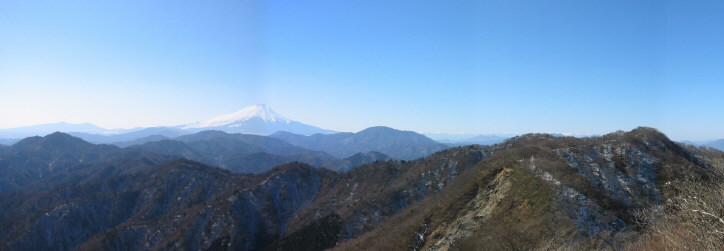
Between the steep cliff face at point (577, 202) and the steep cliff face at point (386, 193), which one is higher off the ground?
the steep cliff face at point (577, 202)

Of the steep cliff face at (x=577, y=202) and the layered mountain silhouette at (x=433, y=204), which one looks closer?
the steep cliff face at (x=577, y=202)

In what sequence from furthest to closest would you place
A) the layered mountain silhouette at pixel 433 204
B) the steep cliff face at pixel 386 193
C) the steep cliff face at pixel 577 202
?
the steep cliff face at pixel 386 193
the layered mountain silhouette at pixel 433 204
the steep cliff face at pixel 577 202

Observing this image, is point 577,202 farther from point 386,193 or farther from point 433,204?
point 386,193

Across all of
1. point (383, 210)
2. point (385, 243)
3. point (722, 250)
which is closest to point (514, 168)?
point (385, 243)

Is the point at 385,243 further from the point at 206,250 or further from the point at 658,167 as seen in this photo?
the point at 206,250

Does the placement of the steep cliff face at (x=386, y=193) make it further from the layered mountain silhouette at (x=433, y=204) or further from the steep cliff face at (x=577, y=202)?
the steep cliff face at (x=577, y=202)

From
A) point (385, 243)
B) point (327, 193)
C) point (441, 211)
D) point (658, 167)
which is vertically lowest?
point (327, 193)

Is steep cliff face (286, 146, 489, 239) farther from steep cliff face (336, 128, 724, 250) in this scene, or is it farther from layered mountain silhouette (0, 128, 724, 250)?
steep cliff face (336, 128, 724, 250)

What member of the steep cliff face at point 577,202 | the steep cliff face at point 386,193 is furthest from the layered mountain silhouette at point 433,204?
the steep cliff face at point 386,193
